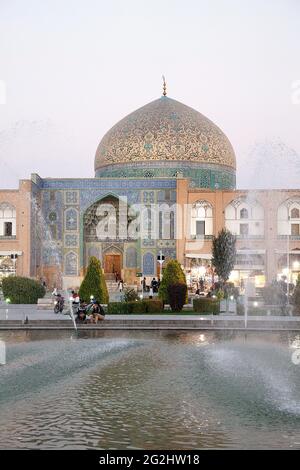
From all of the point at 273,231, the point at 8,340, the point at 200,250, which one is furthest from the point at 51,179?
the point at 8,340

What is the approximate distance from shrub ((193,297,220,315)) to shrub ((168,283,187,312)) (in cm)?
43

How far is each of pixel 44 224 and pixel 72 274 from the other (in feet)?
8.14

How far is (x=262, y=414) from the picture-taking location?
7359 mm

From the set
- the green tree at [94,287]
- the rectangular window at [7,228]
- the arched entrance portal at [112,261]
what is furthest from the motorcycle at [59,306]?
the arched entrance portal at [112,261]

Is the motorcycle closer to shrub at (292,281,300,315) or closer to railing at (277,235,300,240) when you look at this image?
shrub at (292,281,300,315)

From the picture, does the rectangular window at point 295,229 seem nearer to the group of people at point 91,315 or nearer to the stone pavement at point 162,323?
the stone pavement at point 162,323

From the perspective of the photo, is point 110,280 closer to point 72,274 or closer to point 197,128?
point 72,274

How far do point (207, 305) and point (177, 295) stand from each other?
0.86 meters

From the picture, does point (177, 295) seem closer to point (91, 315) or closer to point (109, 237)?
point (91, 315)

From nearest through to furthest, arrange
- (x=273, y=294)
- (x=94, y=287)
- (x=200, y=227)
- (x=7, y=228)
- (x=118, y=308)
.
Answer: (x=118, y=308)
(x=94, y=287)
(x=273, y=294)
(x=7, y=228)
(x=200, y=227)

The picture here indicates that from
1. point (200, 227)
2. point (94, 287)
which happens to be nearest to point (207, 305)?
point (94, 287)

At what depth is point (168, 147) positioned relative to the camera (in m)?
35.9

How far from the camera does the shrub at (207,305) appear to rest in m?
19.0

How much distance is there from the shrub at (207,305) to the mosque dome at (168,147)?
54.8 ft
